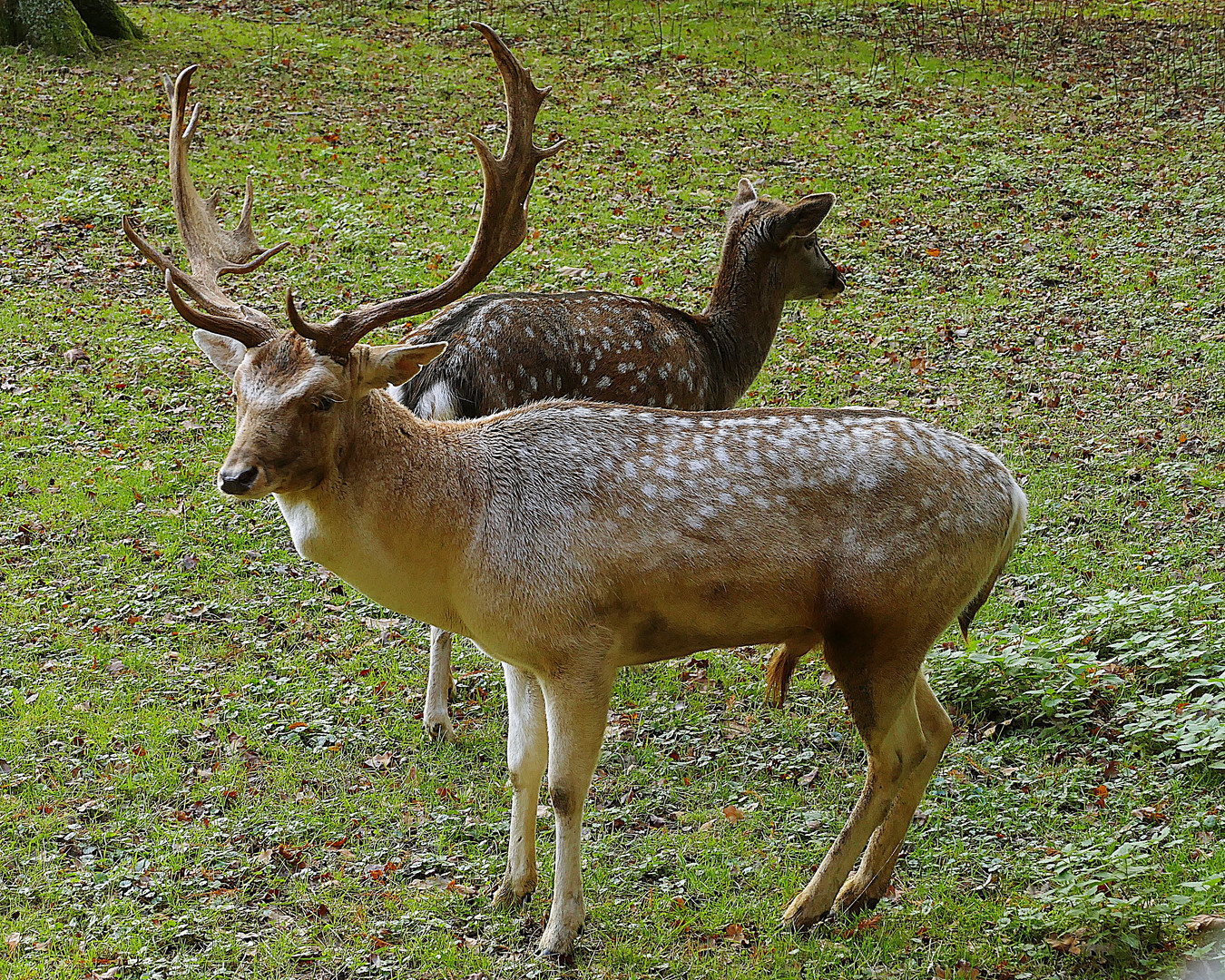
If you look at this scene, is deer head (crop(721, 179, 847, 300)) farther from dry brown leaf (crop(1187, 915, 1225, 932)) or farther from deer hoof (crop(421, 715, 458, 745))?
dry brown leaf (crop(1187, 915, 1225, 932))

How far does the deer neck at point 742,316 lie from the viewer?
7.92 m

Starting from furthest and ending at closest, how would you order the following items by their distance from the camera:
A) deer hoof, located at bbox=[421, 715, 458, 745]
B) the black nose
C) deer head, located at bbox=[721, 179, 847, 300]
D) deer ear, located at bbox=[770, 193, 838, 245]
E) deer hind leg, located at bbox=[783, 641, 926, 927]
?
deer head, located at bbox=[721, 179, 847, 300]
deer ear, located at bbox=[770, 193, 838, 245]
deer hoof, located at bbox=[421, 715, 458, 745]
deer hind leg, located at bbox=[783, 641, 926, 927]
the black nose

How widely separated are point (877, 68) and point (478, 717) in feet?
51.3

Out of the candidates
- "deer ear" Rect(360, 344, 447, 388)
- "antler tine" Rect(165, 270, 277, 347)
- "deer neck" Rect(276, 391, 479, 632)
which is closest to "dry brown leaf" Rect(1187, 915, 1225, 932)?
"deer neck" Rect(276, 391, 479, 632)

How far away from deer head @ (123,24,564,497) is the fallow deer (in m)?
0.01

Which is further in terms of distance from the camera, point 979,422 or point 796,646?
point 979,422

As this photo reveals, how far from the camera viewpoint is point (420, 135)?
654 inches

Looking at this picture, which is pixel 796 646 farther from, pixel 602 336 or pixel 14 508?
pixel 14 508

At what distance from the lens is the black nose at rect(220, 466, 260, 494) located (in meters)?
4.21


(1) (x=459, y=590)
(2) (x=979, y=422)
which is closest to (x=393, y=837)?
(1) (x=459, y=590)

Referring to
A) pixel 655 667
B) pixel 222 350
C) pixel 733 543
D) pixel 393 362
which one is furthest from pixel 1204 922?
pixel 222 350

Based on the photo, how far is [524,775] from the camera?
5121 millimetres

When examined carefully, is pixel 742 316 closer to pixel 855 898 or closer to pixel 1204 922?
pixel 855 898

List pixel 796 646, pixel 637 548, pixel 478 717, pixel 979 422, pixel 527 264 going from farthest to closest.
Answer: pixel 527 264 → pixel 979 422 → pixel 478 717 → pixel 796 646 → pixel 637 548
